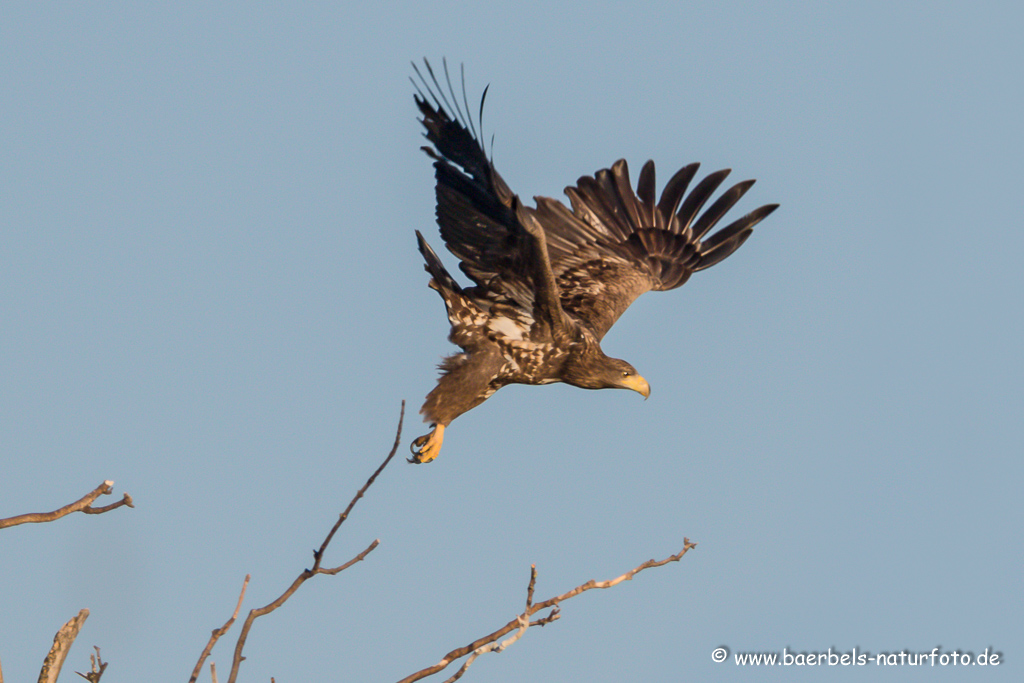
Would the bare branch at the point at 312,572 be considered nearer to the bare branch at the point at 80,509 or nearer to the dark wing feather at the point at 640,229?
the bare branch at the point at 80,509

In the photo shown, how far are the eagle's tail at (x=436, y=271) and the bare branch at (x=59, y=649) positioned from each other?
14.9ft

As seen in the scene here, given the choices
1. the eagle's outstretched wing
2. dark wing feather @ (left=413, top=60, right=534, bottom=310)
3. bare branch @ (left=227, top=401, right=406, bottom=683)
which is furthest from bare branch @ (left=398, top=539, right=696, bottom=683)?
the eagle's outstretched wing

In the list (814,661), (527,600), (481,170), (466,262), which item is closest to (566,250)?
(466,262)

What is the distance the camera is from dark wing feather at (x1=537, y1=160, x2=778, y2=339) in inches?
421

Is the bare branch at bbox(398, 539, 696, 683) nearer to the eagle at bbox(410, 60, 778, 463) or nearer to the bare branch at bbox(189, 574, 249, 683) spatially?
the bare branch at bbox(189, 574, 249, 683)

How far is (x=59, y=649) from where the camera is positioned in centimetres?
423

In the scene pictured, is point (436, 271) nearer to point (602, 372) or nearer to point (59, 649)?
point (602, 372)

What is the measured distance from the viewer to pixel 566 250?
10719 millimetres

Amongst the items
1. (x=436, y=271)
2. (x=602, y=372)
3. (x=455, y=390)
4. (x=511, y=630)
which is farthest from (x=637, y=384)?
(x=511, y=630)

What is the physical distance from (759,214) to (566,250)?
191 centimetres

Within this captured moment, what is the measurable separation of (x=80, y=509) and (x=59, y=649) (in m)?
0.54

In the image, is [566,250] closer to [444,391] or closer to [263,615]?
[444,391]

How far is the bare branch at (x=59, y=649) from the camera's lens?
4168 mm

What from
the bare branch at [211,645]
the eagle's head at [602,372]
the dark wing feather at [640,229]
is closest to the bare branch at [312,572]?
the bare branch at [211,645]
